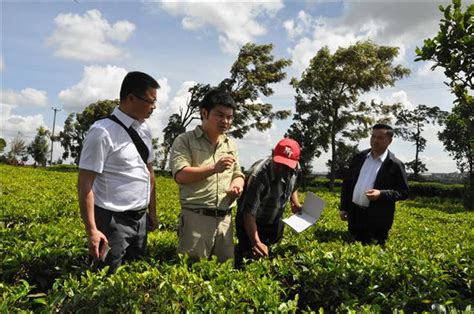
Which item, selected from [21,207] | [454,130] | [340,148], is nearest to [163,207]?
[21,207]

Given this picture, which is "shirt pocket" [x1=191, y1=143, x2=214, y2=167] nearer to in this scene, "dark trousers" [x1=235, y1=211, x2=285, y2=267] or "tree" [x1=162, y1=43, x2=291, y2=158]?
"dark trousers" [x1=235, y1=211, x2=285, y2=267]

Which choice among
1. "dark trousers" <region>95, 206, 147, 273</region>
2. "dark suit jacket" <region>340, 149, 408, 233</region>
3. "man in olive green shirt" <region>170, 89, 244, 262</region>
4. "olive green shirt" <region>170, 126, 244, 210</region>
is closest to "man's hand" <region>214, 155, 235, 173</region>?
"man in olive green shirt" <region>170, 89, 244, 262</region>

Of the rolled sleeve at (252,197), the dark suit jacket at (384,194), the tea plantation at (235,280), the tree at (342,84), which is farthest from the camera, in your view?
the tree at (342,84)

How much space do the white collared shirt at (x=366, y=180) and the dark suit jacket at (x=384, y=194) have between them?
0.04 m

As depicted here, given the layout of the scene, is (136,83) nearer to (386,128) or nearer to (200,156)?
(200,156)

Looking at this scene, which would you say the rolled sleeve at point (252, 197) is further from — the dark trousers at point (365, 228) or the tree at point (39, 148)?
the tree at point (39, 148)

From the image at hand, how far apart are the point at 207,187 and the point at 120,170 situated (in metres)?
0.64

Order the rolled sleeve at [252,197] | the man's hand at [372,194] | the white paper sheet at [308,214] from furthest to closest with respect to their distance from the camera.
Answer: the man's hand at [372,194] < the white paper sheet at [308,214] < the rolled sleeve at [252,197]

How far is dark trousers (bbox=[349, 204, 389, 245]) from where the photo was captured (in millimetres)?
4570

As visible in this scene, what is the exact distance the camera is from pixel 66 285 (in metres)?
2.51

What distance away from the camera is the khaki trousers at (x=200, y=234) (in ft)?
10.1

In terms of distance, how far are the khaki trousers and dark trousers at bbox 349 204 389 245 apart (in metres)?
2.06

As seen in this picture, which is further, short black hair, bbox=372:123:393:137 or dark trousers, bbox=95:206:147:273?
short black hair, bbox=372:123:393:137

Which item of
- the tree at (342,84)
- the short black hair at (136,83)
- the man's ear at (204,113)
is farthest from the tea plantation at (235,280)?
the tree at (342,84)
